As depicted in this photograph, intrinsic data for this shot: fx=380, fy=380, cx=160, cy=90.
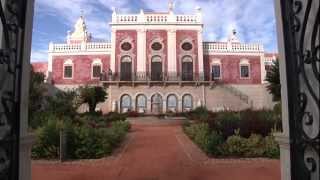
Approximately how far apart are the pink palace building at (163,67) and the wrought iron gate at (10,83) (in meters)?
33.2

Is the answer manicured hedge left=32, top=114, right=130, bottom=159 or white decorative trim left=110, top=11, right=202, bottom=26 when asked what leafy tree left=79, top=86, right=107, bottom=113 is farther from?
manicured hedge left=32, top=114, right=130, bottom=159

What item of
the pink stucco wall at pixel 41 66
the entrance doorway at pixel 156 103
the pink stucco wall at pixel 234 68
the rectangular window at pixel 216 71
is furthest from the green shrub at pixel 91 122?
the pink stucco wall at pixel 41 66

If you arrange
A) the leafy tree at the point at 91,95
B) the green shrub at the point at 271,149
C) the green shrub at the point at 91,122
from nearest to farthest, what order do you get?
the green shrub at the point at 271,149 < the green shrub at the point at 91,122 < the leafy tree at the point at 91,95

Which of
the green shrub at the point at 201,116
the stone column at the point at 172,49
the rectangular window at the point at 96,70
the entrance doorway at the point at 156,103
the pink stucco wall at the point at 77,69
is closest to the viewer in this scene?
the green shrub at the point at 201,116

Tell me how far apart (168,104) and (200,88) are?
11.5ft

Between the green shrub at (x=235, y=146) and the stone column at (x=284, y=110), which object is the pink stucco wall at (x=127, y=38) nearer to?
the green shrub at (x=235, y=146)

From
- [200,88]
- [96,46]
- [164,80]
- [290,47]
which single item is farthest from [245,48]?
[290,47]

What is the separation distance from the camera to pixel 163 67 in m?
37.7

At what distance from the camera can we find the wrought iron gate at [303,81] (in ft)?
8.18

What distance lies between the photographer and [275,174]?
267 inches

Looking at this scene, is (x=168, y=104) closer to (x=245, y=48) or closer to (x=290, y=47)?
(x=245, y=48)

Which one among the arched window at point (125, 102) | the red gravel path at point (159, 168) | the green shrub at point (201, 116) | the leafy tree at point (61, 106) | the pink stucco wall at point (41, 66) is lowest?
the red gravel path at point (159, 168)

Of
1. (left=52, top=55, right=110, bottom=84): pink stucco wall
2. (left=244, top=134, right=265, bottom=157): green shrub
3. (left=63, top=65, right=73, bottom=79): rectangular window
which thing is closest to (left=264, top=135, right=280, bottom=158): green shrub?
(left=244, top=134, right=265, bottom=157): green shrub

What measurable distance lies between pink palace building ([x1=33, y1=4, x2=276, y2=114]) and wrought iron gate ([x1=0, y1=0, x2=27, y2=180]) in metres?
33.2
